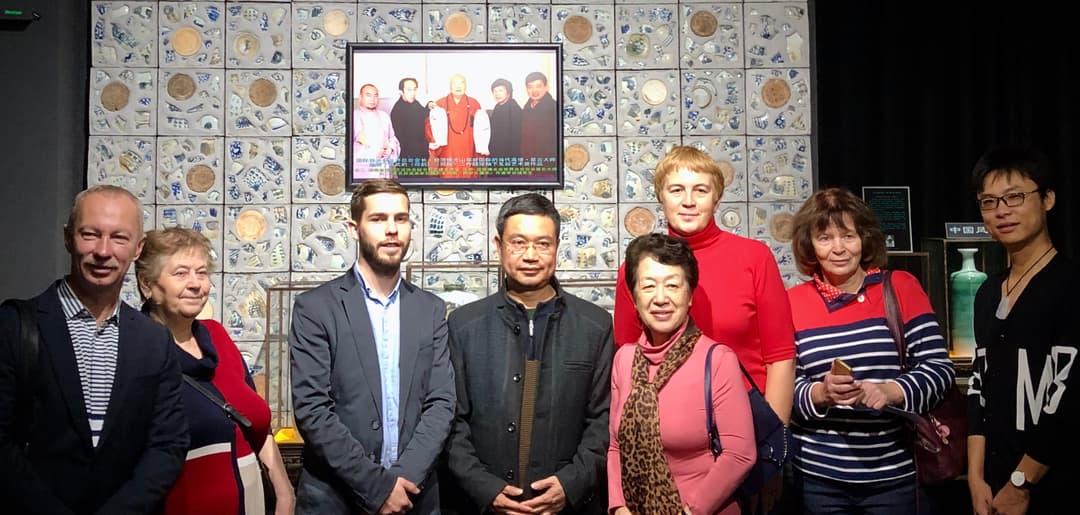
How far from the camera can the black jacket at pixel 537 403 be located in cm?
224

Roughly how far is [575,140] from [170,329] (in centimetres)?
237

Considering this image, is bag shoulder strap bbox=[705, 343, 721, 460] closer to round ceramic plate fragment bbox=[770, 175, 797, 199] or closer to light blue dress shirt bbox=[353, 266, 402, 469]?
light blue dress shirt bbox=[353, 266, 402, 469]

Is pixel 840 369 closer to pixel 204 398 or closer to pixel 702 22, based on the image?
pixel 204 398

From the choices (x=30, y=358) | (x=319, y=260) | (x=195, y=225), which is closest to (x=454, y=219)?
(x=319, y=260)

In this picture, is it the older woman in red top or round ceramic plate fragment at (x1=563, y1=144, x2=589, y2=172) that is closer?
the older woman in red top

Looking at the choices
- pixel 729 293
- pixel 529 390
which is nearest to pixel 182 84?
pixel 529 390

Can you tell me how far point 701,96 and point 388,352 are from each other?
8.11 feet

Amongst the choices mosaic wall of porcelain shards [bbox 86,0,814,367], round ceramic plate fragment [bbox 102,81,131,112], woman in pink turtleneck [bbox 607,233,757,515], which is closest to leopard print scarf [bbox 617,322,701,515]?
woman in pink turtleneck [bbox 607,233,757,515]

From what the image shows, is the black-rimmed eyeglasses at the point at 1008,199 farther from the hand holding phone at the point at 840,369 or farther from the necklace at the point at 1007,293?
the hand holding phone at the point at 840,369

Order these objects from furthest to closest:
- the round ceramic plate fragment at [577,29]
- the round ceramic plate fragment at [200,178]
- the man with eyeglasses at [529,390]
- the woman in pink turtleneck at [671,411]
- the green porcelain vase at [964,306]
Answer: the round ceramic plate fragment at [577,29]
the round ceramic plate fragment at [200,178]
the green porcelain vase at [964,306]
the man with eyeglasses at [529,390]
the woman in pink turtleneck at [671,411]

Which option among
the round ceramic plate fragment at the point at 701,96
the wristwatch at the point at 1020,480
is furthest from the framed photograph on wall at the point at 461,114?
the wristwatch at the point at 1020,480

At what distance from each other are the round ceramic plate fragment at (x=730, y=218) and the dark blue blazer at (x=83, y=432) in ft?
9.32

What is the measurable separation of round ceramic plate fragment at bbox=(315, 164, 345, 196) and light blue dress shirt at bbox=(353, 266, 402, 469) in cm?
183

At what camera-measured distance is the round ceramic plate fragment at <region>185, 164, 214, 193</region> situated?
412cm
